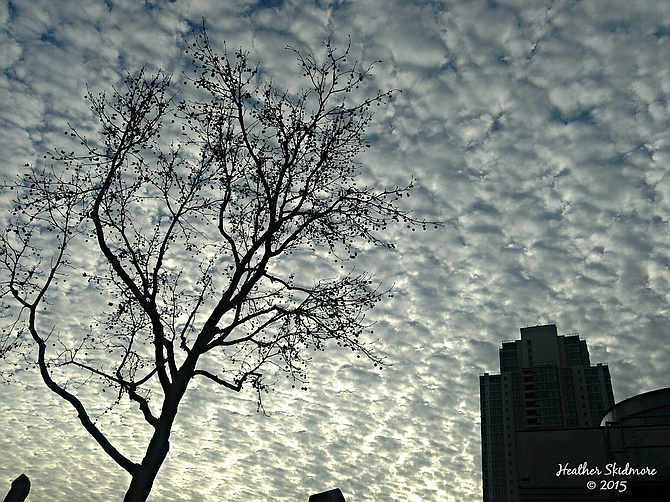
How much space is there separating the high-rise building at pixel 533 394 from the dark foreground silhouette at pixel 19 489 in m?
110

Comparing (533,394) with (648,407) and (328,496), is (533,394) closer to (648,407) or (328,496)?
(648,407)

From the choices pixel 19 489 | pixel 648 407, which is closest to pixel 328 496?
pixel 19 489

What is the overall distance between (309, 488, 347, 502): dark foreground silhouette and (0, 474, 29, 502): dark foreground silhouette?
401cm

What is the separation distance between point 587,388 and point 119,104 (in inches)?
4428

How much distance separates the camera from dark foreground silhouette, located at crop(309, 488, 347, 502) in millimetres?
3184

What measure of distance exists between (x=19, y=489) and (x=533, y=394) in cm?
11323

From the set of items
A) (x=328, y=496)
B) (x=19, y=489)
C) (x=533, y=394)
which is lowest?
(x=19, y=489)

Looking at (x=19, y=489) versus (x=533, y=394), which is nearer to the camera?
(x=19, y=489)

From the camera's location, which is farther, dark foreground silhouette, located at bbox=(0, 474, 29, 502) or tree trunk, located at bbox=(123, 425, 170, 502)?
tree trunk, located at bbox=(123, 425, 170, 502)

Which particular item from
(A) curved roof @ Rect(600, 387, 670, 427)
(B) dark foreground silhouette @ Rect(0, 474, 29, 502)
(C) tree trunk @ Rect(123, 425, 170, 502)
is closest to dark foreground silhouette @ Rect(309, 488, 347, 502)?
(B) dark foreground silhouette @ Rect(0, 474, 29, 502)

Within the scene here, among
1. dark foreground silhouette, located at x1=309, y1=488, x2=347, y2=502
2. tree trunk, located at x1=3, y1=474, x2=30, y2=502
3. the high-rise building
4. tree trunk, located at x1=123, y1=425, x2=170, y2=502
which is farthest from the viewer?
the high-rise building

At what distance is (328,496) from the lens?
320 cm

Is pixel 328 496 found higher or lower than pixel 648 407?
lower

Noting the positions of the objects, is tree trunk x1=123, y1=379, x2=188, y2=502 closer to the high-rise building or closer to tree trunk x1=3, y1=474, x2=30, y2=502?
tree trunk x1=3, y1=474, x2=30, y2=502
